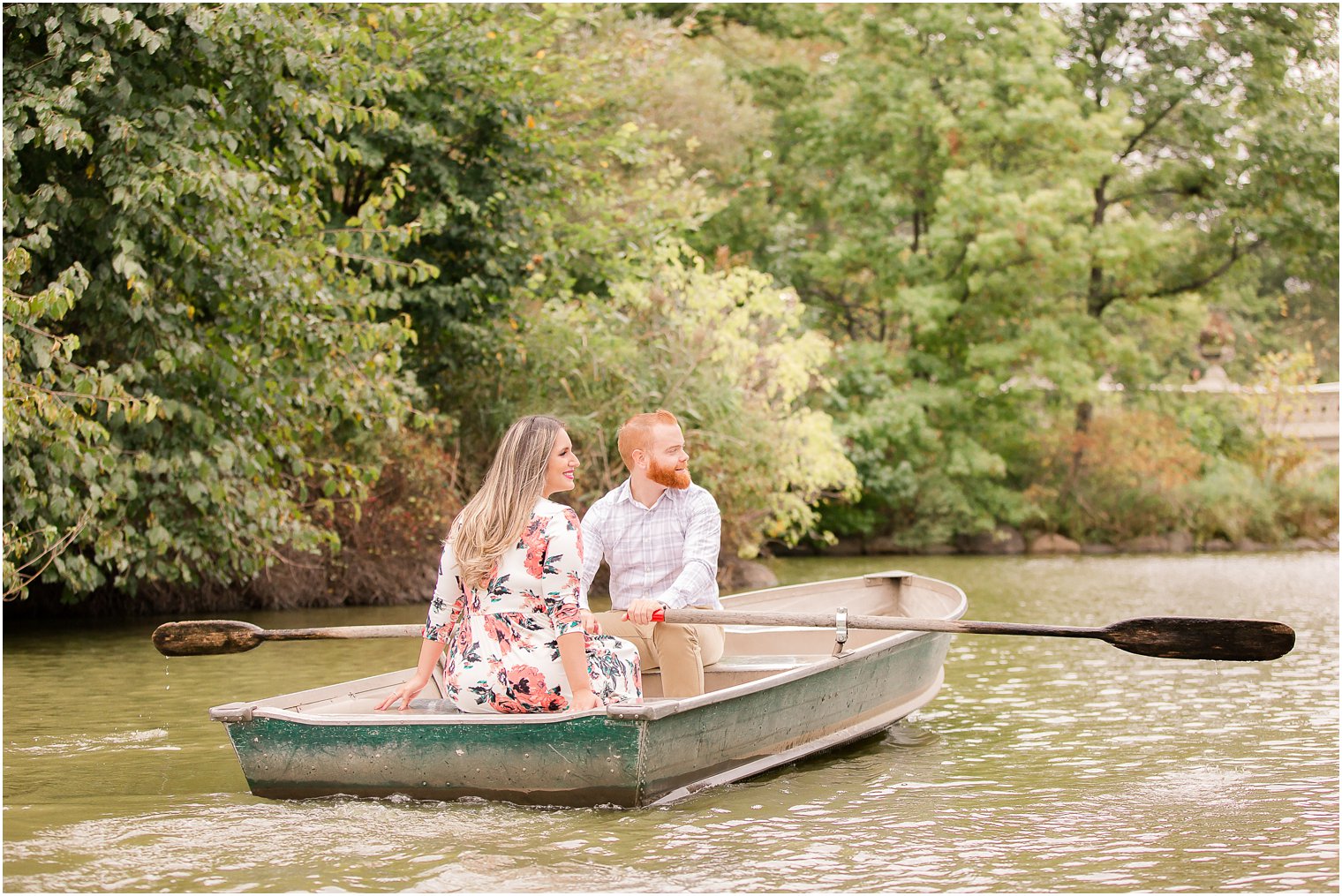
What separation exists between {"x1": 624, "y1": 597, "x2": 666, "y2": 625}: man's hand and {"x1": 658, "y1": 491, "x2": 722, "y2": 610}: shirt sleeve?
0.20 m

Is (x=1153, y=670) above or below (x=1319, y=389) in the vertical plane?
below

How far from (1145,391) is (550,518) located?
2295 cm

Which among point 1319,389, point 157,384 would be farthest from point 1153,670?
point 1319,389

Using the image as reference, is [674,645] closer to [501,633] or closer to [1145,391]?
[501,633]

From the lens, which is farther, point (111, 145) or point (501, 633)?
point (111, 145)

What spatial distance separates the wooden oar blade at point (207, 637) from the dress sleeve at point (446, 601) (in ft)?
4.01

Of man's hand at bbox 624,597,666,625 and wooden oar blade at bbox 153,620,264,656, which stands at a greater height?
man's hand at bbox 624,597,666,625

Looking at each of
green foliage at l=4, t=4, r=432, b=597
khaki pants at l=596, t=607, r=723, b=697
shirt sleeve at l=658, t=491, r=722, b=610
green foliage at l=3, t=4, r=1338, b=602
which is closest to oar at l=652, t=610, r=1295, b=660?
shirt sleeve at l=658, t=491, r=722, b=610

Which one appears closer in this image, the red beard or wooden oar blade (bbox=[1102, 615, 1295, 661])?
wooden oar blade (bbox=[1102, 615, 1295, 661])

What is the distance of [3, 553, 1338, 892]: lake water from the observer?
16.6 ft

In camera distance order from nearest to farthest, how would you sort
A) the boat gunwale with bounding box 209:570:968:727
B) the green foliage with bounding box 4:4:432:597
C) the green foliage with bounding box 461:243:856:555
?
the boat gunwale with bounding box 209:570:968:727 → the green foliage with bounding box 4:4:432:597 → the green foliage with bounding box 461:243:856:555

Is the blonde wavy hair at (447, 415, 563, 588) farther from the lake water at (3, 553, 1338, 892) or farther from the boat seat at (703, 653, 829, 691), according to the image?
the boat seat at (703, 653, 829, 691)

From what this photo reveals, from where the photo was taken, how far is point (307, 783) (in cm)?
598

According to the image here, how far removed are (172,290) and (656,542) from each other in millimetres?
5786
